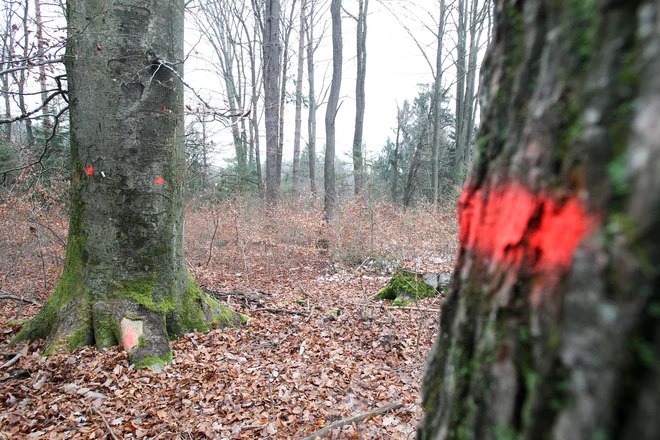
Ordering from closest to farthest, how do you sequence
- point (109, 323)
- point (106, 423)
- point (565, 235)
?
point (565, 235) < point (106, 423) < point (109, 323)

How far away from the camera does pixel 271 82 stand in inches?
549

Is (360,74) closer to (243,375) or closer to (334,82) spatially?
(334,82)

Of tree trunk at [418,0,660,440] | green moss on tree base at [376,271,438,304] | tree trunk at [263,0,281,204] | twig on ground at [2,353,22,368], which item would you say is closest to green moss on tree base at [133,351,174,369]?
twig on ground at [2,353,22,368]

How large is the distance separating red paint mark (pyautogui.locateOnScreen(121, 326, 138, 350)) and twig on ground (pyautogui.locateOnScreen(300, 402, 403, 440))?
6.78 feet

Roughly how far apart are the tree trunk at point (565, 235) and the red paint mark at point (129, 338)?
3693 mm

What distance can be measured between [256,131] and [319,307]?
53.7 feet

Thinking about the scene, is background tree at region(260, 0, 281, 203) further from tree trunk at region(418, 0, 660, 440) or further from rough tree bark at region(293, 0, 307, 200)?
tree trunk at region(418, 0, 660, 440)

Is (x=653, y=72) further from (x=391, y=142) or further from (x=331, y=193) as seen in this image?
(x=391, y=142)

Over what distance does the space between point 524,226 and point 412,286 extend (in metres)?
5.73

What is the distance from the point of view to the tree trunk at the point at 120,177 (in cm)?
358

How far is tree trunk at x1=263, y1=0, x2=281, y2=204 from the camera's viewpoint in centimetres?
1359

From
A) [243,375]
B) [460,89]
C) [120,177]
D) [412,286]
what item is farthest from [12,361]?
[460,89]

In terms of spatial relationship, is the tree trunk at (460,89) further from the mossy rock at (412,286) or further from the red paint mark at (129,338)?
the red paint mark at (129,338)

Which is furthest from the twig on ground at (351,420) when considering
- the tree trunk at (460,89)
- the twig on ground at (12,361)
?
the tree trunk at (460,89)
